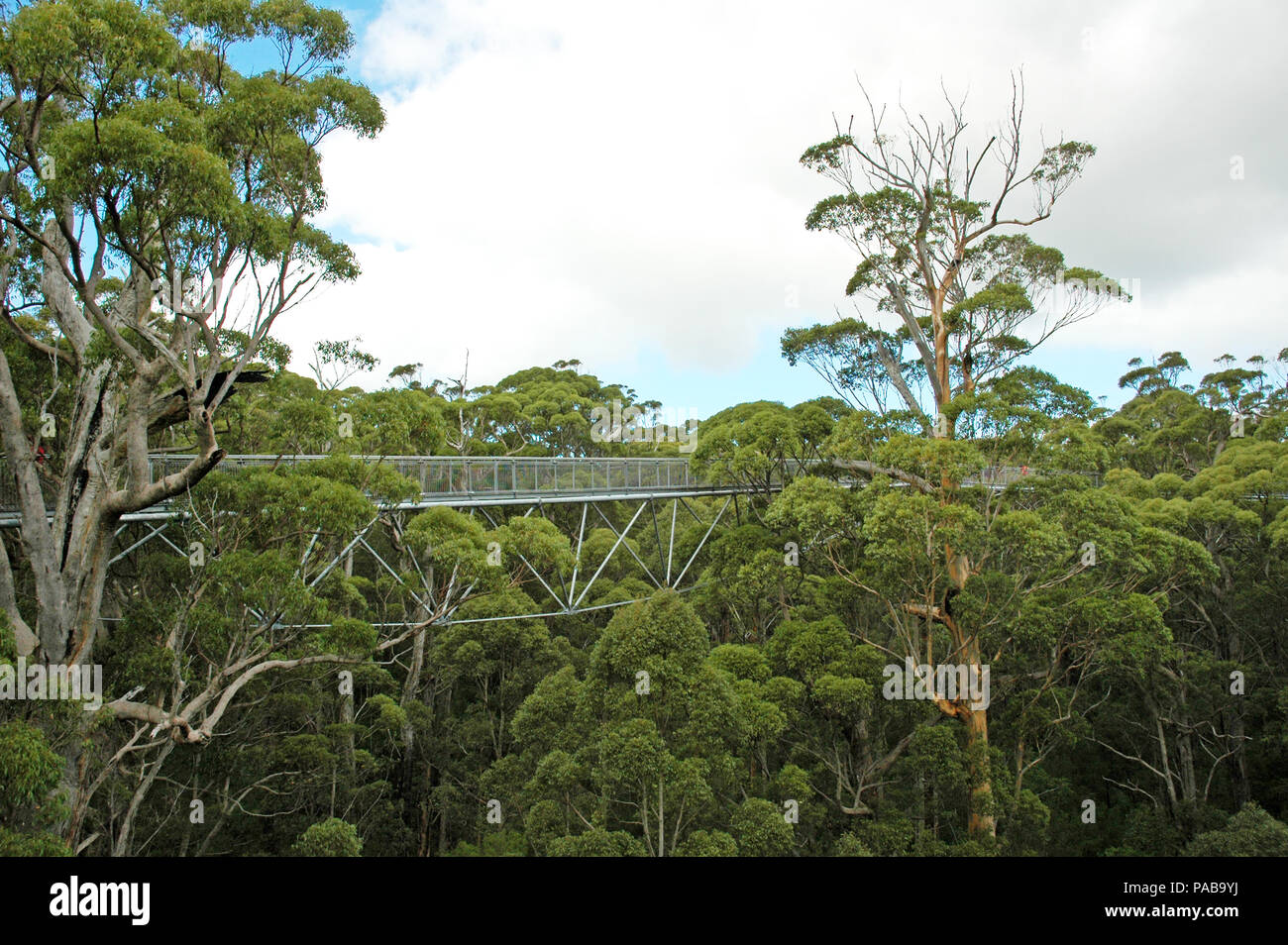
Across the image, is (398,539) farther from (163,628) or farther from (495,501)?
(163,628)

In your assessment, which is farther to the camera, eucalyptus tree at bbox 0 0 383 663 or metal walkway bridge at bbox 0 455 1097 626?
metal walkway bridge at bbox 0 455 1097 626

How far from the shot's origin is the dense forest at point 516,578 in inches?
299

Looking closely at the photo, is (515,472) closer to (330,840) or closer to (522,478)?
(522,478)

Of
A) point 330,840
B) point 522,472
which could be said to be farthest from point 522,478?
point 330,840

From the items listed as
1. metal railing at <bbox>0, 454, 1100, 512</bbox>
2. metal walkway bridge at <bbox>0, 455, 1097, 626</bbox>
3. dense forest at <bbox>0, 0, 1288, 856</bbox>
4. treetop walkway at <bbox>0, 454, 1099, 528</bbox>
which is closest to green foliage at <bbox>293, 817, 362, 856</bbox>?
dense forest at <bbox>0, 0, 1288, 856</bbox>

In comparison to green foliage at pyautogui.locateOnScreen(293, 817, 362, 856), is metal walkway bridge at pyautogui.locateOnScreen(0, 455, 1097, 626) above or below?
above

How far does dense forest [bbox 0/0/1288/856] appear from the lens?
24.9 ft

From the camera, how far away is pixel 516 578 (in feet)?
41.6

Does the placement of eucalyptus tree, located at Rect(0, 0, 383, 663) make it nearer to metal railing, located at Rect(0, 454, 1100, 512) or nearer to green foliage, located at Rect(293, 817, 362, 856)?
metal railing, located at Rect(0, 454, 1100, 512)

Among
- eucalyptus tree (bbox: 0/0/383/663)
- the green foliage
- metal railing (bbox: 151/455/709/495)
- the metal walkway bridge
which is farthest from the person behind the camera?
the green foliage

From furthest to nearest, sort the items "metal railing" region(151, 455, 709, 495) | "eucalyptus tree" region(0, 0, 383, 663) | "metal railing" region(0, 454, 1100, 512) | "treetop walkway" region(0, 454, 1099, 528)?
"metal railing" region(151, 455, 709, 495), "metal railing" region(0, 454, 1100, 512), "treetop walkway" region(0, 454, 1099, 528), "eucalyptus tree" region(0, 0, 383, 663)

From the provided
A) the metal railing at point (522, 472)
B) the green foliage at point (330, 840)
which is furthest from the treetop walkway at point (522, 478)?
the green foliage at point (330, 840)
